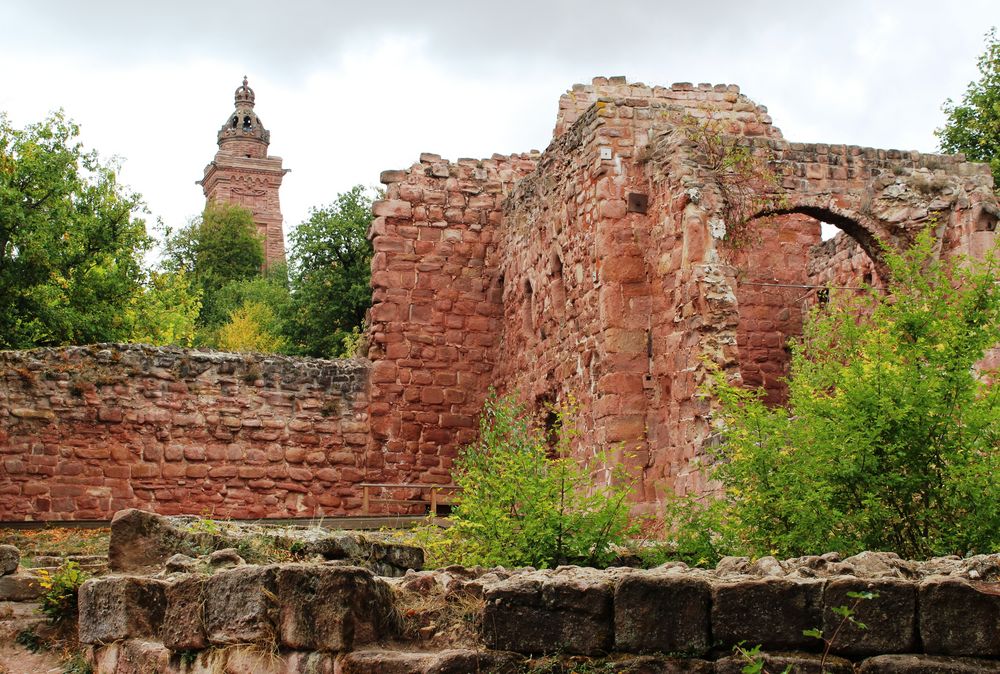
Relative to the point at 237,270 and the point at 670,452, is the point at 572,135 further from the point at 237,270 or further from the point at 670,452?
the point at 237,270

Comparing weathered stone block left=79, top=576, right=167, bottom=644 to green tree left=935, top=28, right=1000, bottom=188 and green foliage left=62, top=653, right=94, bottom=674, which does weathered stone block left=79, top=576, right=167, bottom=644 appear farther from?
green tree left=935, top=28, right=1000, bottom=188

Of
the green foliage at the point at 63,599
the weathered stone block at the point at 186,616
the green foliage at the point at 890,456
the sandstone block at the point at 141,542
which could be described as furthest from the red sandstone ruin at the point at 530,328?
the weathered stone block at the point at 186,616

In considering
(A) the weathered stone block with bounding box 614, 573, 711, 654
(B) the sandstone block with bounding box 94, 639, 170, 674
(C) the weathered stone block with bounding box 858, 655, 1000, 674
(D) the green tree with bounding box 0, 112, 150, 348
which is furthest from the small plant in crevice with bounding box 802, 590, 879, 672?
(D) the green tree with bounding box 0, 112, 150, 348

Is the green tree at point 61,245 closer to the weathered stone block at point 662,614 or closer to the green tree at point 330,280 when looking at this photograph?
the green tree at point 330,280

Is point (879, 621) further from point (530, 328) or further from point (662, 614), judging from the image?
point (530, 328)

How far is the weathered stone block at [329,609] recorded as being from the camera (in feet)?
17.9

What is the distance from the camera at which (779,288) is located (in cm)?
1652

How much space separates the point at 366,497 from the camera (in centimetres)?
1644

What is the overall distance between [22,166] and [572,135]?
A: 1455 cm

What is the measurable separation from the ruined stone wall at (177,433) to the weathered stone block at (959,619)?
477 inches

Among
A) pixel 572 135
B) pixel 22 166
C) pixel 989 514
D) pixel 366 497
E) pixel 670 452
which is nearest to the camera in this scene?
pixel 989 514

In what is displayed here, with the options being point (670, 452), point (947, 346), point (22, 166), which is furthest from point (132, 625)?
point (22, 166)

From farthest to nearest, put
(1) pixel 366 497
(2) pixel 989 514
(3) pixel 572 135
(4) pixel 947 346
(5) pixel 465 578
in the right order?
(1) pixel 366 497, (3) pixel 572 135, (4) pixel 947 346, (2) pixel 989 514, (5) pixel 465 578

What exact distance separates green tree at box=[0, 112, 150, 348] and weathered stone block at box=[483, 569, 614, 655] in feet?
66.6
